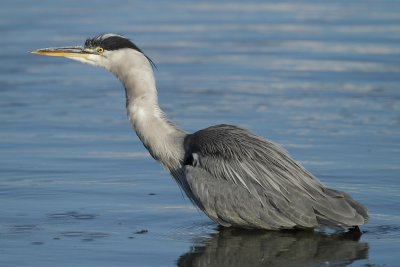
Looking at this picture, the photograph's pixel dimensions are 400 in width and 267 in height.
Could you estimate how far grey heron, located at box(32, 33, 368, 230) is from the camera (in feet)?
30.6

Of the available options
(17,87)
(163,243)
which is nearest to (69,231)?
(163,243)

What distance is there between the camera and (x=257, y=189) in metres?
9.55

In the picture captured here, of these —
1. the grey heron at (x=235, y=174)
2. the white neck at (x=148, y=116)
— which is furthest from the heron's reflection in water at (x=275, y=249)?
the white neck at (x=148, y=116)

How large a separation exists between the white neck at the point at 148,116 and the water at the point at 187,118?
0.49 m

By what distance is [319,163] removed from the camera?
11.5 m

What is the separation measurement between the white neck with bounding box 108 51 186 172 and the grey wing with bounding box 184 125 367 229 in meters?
0.30

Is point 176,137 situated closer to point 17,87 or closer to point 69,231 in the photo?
point 69,231

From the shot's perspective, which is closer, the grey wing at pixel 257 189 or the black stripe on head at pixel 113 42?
the grey wing at pixel 257 189

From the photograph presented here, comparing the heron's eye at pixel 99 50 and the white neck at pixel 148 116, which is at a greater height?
the heron's eye at pixel 99 50

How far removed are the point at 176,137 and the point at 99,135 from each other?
2.82 metres

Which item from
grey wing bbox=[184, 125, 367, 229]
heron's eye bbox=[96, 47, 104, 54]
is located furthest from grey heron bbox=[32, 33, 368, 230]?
heron's eye bbox=[96, 47, 104, 54]

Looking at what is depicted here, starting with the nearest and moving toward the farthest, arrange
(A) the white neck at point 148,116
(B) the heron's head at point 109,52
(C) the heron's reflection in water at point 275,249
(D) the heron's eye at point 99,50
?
(C) the heron's reflection in water at point 275,249 < (A) the white neck at point 148,116 < (B) the heron's head at point 109,52 < (D) the heron's eye at point 99,50

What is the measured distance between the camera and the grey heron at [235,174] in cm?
931

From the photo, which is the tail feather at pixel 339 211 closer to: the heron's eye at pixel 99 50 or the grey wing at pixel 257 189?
the grey wing at pixel 257 189
